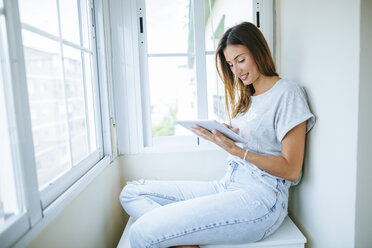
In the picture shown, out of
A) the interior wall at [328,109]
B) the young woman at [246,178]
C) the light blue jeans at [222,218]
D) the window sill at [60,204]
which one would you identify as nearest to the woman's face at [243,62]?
the young woman at [246,178]

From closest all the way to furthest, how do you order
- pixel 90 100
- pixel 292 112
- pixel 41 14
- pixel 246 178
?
pixel 41 14
pixel 292 112
pixel 246 178
pixel 90 100

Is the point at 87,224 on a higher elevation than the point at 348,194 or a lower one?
lower

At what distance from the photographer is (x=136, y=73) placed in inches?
65.4

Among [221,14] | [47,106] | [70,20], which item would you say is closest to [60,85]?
[47,106]

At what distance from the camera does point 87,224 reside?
1.20 m

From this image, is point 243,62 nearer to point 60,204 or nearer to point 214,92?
point 214,92

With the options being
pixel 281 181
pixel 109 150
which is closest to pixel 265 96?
pixel 281 181

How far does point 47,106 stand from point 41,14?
0.36 meters

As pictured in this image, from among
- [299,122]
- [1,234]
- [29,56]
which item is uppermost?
Result: [29,56]

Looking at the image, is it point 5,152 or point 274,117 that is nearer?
point 5,152

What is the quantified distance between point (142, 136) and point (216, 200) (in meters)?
0.78

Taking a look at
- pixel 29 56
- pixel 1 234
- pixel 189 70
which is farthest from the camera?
pixel 189 70

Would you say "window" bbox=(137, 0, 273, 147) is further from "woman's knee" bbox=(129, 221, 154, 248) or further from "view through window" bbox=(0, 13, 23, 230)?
"view through window" bbox=(0, 13, 23, 230)

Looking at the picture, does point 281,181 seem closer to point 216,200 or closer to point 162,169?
point 216,200
